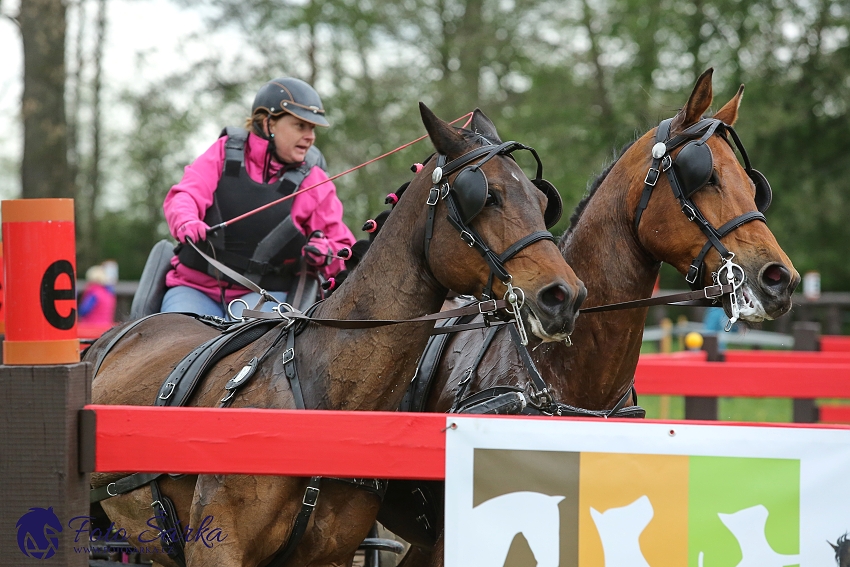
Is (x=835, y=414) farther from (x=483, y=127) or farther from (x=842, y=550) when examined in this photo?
(x=842, y=550)

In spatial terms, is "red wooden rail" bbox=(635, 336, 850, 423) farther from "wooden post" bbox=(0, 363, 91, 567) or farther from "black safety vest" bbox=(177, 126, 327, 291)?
"wooden post" bbox=(0, 363, 91, 567)

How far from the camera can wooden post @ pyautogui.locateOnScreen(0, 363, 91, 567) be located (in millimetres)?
2250

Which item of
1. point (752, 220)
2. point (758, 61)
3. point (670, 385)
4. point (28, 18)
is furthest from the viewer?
point (758, 61)

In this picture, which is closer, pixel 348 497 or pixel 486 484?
pixel 486 484

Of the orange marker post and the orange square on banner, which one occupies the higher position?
the orange marker post

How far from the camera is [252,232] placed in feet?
15.0

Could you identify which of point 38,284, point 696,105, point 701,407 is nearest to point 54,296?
point 38,284

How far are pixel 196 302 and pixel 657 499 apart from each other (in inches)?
120

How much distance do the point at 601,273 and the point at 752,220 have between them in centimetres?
59

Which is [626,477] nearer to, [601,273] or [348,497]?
[348,497]

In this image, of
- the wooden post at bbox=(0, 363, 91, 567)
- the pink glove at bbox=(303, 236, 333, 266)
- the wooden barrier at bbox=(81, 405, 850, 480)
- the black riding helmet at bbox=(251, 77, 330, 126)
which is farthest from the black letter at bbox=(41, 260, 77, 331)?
the black riding helmet at bbox=(251, 77, 330, 126)

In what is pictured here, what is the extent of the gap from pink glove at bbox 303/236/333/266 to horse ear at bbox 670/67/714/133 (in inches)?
65.9

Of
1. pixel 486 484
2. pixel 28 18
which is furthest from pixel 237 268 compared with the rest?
pixel 28 18

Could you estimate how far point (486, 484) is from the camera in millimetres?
2266
